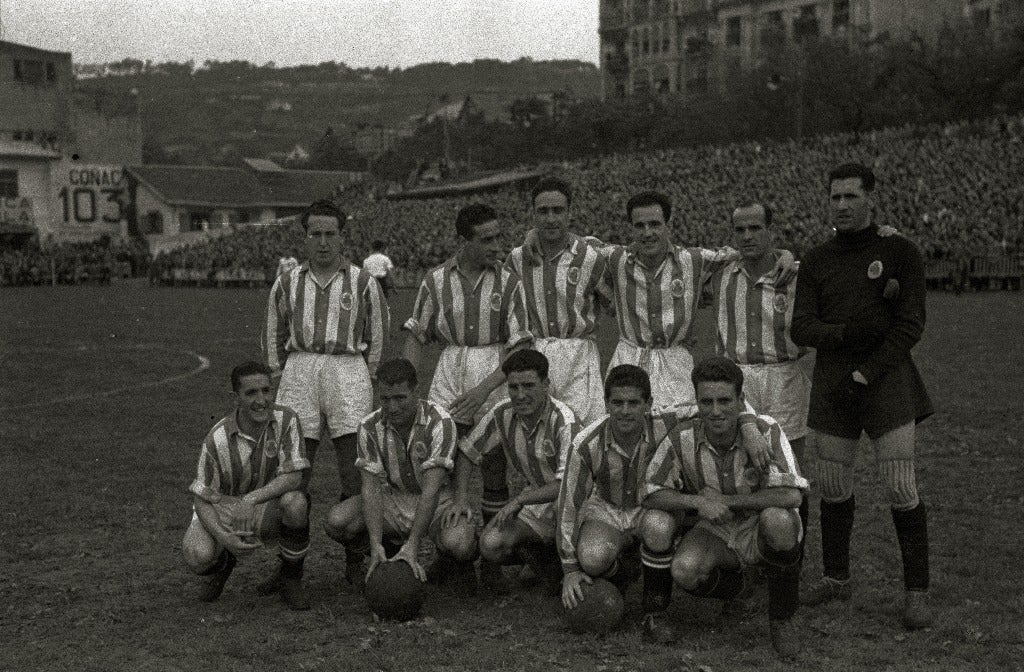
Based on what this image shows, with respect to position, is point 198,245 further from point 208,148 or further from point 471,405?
point 208,148

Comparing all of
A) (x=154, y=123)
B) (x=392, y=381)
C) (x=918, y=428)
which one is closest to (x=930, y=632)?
(x=392, y=381)

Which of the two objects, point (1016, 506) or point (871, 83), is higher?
point (871, 83)

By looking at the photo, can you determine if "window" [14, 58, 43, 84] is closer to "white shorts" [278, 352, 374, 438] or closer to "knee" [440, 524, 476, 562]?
"white shorts" [278, 352, 374, 438]

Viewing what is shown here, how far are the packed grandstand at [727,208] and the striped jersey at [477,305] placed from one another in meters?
17.0

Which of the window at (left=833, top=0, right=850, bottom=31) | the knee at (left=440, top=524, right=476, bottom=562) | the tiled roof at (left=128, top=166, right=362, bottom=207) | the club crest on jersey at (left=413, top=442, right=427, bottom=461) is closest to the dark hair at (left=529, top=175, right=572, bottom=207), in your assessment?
the club crest on jersey at (left=413, top=442, right=427, bottom=461)

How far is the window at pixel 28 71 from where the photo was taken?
229ft

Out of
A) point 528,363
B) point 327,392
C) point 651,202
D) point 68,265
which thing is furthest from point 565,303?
point 68,265

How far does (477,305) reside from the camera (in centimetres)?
683

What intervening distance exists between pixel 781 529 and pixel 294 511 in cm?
242

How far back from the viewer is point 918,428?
430 inches

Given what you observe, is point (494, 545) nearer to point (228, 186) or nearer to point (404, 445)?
point (404, 445)

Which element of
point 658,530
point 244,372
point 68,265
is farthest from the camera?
point 68,265

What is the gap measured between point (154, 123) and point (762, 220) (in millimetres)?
174699

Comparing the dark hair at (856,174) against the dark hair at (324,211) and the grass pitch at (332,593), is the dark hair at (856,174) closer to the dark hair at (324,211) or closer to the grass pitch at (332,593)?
the grass pitch at (332,593)
